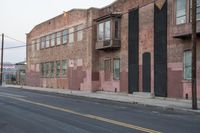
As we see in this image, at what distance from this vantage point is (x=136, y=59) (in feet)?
105

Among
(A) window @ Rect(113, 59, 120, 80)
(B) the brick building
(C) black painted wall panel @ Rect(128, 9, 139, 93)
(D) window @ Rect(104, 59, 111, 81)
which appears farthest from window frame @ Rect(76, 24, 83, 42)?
(C) black painted wall panel @ Rect(128, 9, 139, 93)

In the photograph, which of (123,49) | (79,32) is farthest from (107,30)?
(79,32)

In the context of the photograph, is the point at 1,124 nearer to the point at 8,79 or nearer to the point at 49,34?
the point at 49,34

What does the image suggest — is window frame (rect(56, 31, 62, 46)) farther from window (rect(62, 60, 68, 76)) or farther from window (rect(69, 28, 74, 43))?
window (rect(69, 28, 74, 43))

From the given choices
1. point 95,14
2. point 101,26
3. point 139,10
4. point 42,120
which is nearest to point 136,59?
point 139,10

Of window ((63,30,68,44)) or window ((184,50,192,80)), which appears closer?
window ((184,50,192,80))

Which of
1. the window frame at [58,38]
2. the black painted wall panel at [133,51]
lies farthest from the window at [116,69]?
the window frame at [58,38]

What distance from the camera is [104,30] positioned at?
120 ft

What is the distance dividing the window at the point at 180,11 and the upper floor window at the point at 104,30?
10.0m

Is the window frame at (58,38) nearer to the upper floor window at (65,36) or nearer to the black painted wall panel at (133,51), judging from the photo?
the upper floor window at (65,36)

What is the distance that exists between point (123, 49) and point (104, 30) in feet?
11.2

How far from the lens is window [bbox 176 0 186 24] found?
25.8m

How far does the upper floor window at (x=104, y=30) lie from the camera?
117 ft

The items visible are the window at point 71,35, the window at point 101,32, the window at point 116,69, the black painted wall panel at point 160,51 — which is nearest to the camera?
the black painted wall panel at point 160,51
